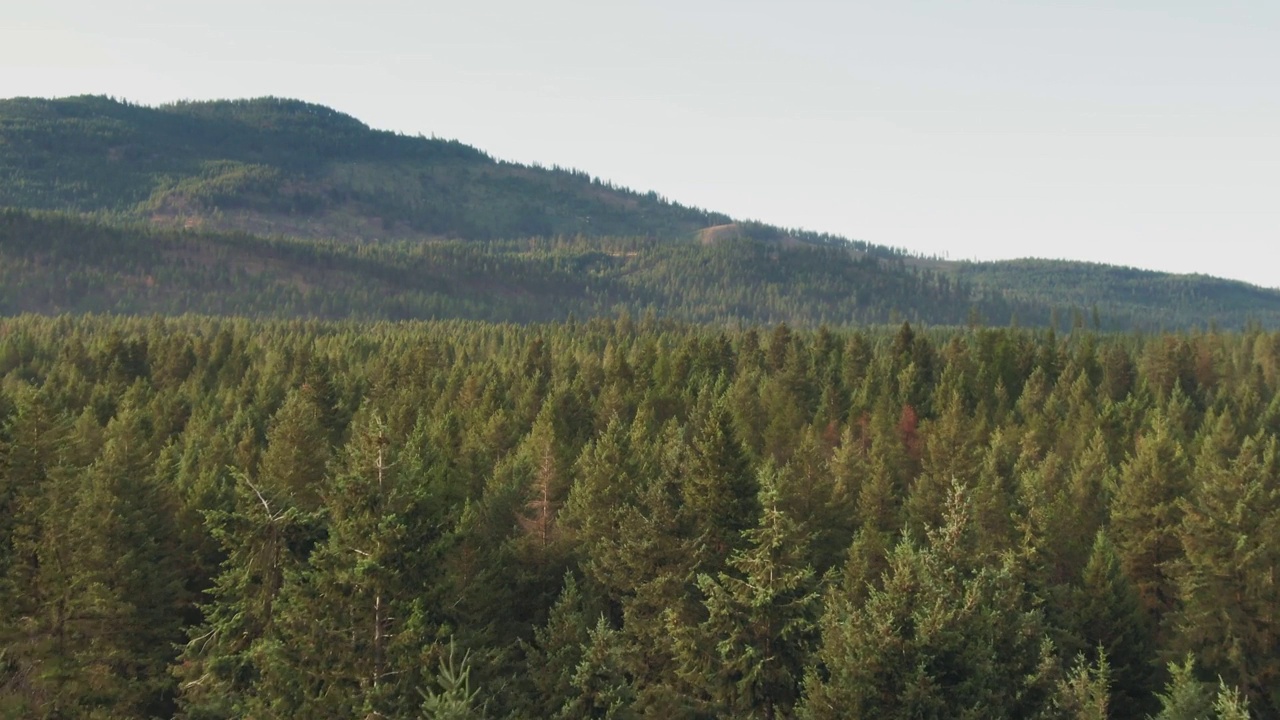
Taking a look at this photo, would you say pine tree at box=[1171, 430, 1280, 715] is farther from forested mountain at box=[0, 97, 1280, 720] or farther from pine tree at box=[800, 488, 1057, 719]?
pine tree at box=[800, 488, 1057, 719]

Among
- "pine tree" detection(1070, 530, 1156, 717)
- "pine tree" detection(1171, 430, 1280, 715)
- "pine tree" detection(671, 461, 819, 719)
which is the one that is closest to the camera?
"pine tree" detection(671, 461, 819, 719)

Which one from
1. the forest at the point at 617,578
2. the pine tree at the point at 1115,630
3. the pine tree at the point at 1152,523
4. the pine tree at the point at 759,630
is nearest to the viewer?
the forest at the point at 617,578

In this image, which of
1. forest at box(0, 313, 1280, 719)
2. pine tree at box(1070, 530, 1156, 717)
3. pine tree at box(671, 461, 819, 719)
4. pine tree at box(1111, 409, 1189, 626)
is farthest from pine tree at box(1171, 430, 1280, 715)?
pine tree at box(671, 461, 819, 719)

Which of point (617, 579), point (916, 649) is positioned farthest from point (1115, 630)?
point (617, 579)

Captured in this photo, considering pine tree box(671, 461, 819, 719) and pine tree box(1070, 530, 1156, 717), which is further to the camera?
pine tree box(1070, 530, 1156, 717)

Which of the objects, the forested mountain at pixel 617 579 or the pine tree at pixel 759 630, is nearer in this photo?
the forested mountain at pixel 617 579

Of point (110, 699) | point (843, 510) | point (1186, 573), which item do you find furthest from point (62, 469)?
point (1186, 573)

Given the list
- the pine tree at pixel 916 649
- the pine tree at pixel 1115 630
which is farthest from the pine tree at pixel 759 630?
the pine tree at pixel 1115 630

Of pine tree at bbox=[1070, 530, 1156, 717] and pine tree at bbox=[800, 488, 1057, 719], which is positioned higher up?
pine tree at bbox=[800, 488, 1057, 719]

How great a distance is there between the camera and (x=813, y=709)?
97.7 ft

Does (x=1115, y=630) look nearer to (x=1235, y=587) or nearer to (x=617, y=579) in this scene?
(x=1235, y=587)

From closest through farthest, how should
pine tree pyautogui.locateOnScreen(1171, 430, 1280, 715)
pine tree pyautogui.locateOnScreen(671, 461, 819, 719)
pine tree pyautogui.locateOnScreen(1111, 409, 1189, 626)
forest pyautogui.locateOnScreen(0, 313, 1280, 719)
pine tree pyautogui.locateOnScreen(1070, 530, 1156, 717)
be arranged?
forest pyautogui.locateOnScreen(0, 313, 1280, 719) < pine tree pyautogui.locateOnScreen(671, 461, 819, 719) < pine tree pyautogui.locateOnScreen(1171, 430, 1280, 715) < pine tree pyautogui.locateOnScreen(1070, 530, 1156, 717) < pine tree pyautogui.locateOnScreen(1111, 409, 1189, 626)

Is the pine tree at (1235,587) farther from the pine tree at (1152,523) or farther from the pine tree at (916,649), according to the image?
the pine tree at (916,649)

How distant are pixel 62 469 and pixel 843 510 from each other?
33.4 metres
